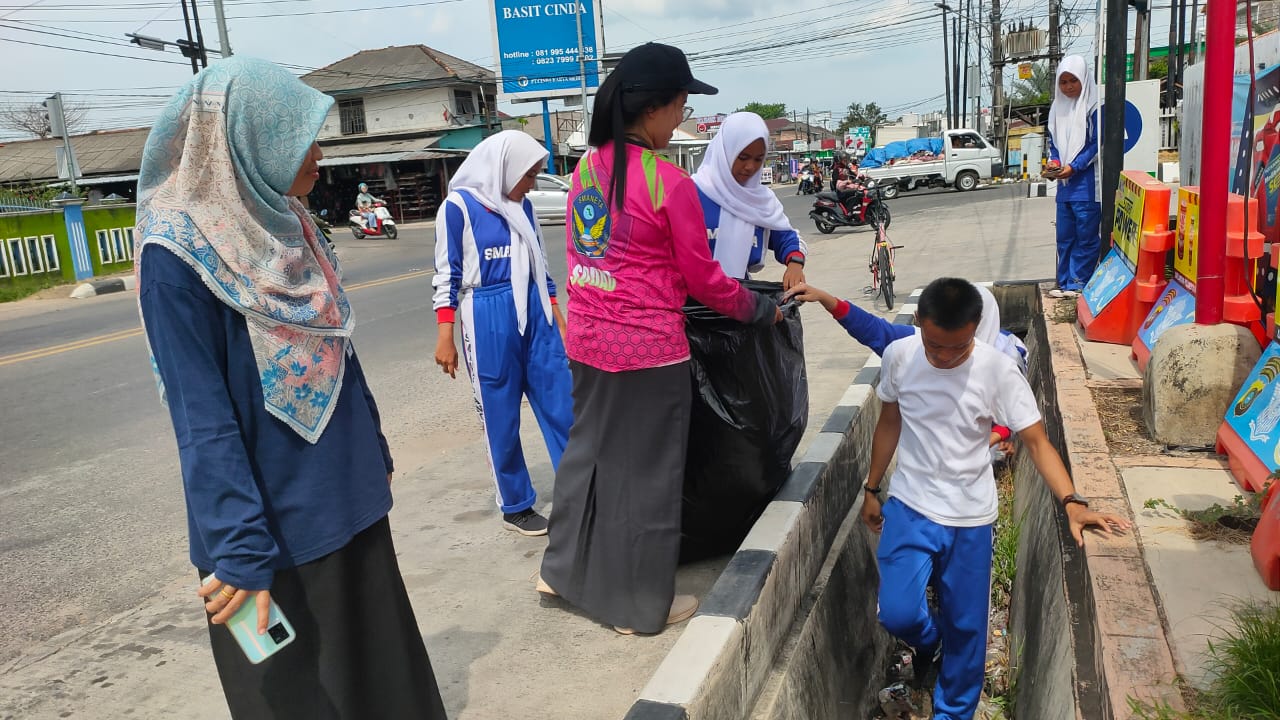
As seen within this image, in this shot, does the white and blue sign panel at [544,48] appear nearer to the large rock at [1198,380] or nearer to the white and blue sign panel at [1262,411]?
the large rock at [1198,380]

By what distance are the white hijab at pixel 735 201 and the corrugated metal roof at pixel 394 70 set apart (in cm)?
3585

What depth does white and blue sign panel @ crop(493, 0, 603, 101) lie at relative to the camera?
23469mm

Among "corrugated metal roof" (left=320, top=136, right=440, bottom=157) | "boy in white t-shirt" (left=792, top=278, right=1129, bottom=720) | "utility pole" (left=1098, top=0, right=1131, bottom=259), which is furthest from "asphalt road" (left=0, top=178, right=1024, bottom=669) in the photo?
"corrugated metal roof" (left=320, top=136, right=440, bottom=157)

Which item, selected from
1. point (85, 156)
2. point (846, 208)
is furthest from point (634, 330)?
point (85, 156)

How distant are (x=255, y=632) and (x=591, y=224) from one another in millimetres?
1610

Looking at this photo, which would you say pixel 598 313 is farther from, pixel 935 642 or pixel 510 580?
pixel 935 642

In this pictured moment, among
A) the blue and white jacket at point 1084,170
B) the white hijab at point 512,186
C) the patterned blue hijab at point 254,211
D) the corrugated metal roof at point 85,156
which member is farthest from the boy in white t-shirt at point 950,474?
the corrugated metal roof at point 85,156

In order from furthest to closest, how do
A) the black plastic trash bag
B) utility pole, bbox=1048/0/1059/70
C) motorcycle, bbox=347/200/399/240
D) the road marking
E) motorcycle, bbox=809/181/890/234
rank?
utility pole, bbox=1048/0/1059/70
motorcycle, bbox=347/200/399/240
motorcycle, bbox=809/181/890/234
the road marking
the black plastic trash bag

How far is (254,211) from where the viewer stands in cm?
188

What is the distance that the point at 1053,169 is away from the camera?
22.5ft

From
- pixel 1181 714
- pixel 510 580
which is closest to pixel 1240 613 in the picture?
pixel 1181 714

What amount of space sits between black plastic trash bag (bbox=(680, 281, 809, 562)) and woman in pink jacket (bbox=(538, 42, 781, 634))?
148 millimetres

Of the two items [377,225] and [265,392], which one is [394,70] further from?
[265,392]

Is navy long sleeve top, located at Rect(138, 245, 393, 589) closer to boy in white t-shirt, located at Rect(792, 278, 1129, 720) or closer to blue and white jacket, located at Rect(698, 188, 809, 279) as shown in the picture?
boy in white t-shirt, located at Rect(792, 278, 1129, 720)
